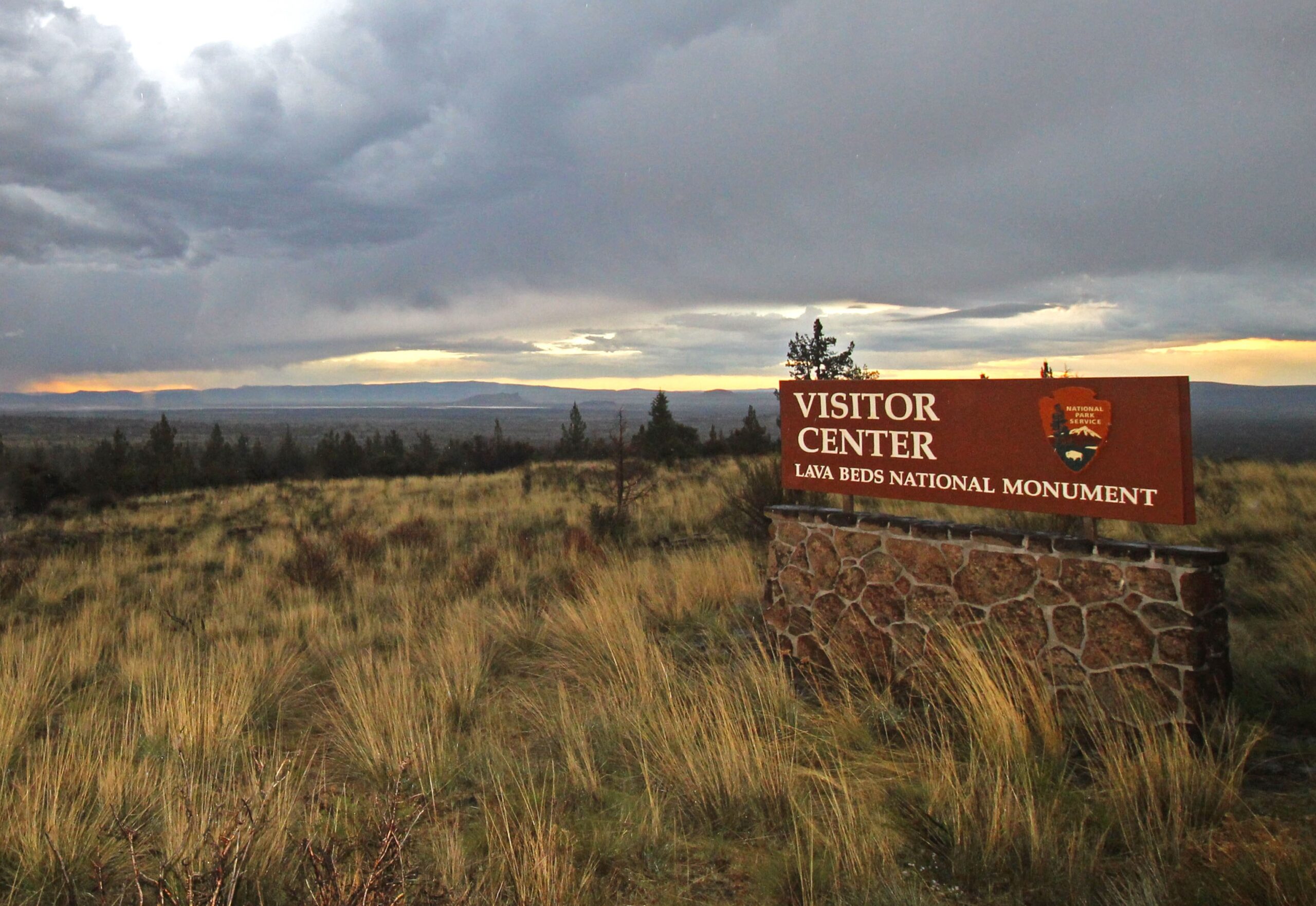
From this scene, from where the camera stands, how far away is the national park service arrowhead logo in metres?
5.36

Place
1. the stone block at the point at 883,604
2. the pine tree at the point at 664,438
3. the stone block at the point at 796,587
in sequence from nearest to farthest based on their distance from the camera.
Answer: the stone block at the point at 883,604
the stone block at the point at 796,587
the pine tree at the point at 664,438

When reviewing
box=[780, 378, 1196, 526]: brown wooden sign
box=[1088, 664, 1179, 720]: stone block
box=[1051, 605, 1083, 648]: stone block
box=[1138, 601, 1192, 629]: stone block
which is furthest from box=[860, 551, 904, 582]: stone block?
box=[1138, 601, 1192, 629]: stone block

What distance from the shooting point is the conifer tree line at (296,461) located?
23703mm

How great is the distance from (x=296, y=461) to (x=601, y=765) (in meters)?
35.9

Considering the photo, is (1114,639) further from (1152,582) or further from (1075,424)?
(1075,424)

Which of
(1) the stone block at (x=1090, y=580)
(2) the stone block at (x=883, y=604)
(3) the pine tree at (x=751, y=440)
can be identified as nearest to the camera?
(1) the stone block at (x=1090, y=580)

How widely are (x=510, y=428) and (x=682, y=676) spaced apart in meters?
151

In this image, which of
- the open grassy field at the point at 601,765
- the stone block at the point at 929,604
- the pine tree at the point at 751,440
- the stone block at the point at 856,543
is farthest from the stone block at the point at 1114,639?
the pine tree at the point at 751,440

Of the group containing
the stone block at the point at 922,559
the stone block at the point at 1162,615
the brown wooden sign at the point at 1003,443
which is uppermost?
the brown wooden sign at the point at 1003,443

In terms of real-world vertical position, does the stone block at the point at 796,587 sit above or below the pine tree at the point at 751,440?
below

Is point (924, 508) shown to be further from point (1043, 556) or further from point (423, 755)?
point (423, 755)

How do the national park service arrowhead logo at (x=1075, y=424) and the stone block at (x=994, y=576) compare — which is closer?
the national park service arrowhead logo at (x=1075, y=424)

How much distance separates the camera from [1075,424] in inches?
215

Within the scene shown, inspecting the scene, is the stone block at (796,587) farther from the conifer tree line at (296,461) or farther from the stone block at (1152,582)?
the conifer tree line at (296,461)
